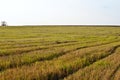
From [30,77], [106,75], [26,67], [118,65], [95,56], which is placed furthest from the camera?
[95,56]

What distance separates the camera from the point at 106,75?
9398 millimetres

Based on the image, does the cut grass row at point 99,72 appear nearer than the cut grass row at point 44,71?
No

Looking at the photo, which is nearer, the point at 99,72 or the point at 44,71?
the point at 44,71

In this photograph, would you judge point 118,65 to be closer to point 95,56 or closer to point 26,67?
point 95,56

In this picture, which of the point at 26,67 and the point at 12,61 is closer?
the point at 26,67

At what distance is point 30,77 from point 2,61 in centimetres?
307

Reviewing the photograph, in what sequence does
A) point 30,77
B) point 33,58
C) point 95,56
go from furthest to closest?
point 95,56, point 33,58, point 30,77

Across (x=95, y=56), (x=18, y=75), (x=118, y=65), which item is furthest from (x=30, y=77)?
(x=95, y=56)

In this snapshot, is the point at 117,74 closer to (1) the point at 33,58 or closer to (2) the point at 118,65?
(2) the point at 118,65

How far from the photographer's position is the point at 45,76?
9062 millimetres

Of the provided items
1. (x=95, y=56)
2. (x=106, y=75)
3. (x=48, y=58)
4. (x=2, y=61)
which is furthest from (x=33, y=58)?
(x=106, y=75)

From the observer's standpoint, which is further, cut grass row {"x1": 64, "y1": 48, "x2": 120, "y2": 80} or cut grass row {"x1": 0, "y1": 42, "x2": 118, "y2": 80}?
cut grass row {"x1": 64, "y1": 48, "x2": 120, "y2": 80}

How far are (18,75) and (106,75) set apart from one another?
10.4ft

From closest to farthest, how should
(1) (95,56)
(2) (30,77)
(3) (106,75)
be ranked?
(2) (30,77), (3) (106,75), (1) (95,56)
